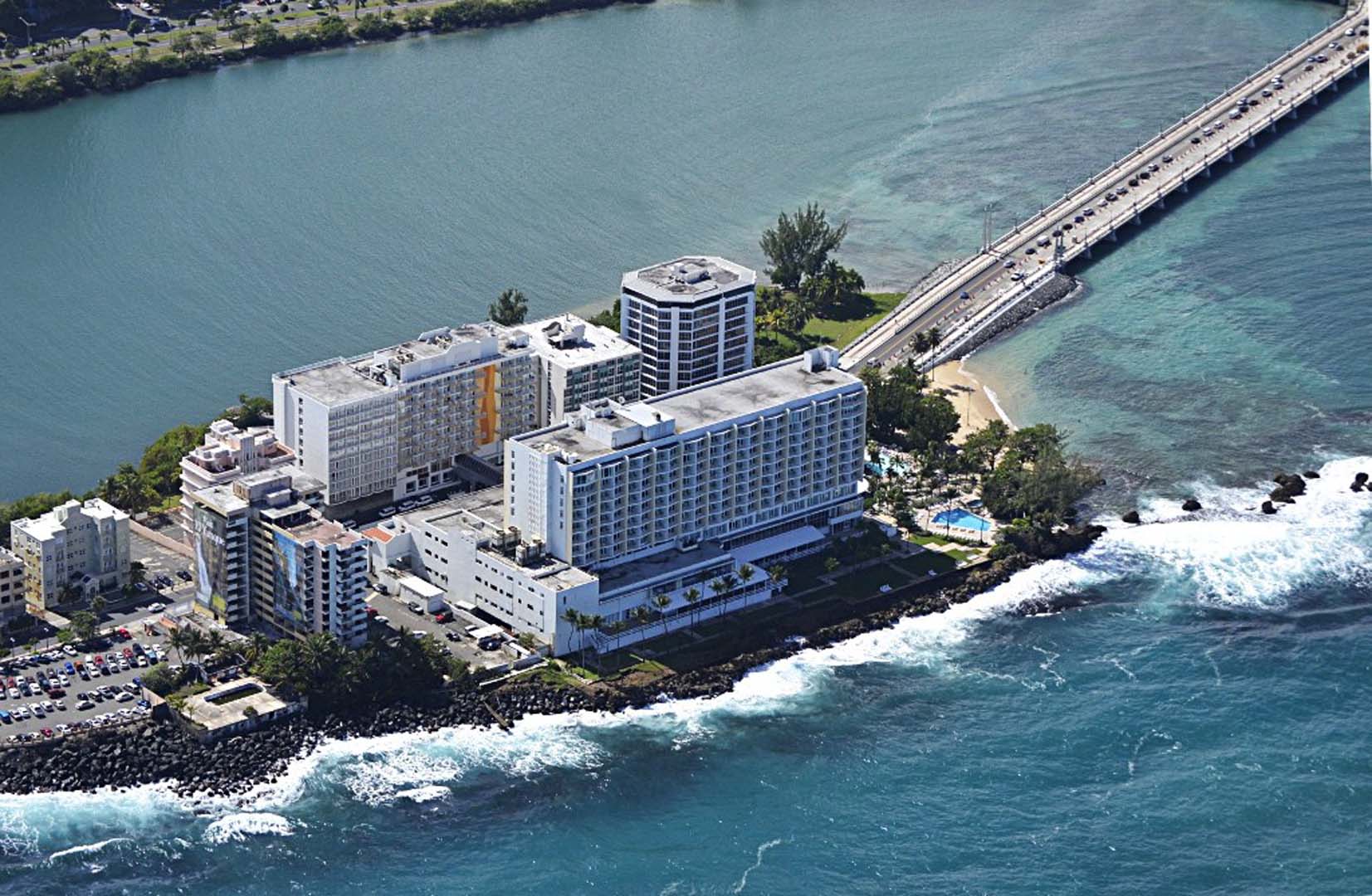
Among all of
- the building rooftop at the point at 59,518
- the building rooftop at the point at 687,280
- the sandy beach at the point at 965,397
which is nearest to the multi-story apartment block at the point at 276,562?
the building rooftop at the point at 59,518

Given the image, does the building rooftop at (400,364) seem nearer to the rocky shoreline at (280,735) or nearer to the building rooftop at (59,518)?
the building rooftop at (59,518)

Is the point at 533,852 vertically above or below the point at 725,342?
below

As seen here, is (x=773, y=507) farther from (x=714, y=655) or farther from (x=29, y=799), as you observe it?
(x=29, y=799)

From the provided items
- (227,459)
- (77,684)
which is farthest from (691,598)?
(77,684)

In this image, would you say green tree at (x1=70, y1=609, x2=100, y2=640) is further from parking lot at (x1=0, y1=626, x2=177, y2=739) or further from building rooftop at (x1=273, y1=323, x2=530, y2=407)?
building rooftop at (x1=273, y1=323, x2=530, y2=407)

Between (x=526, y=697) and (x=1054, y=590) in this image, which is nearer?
(x=526, y=697)

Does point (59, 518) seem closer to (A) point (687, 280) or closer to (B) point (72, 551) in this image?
(B) point (72, 551)

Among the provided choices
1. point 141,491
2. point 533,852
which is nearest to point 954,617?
point 533,852
